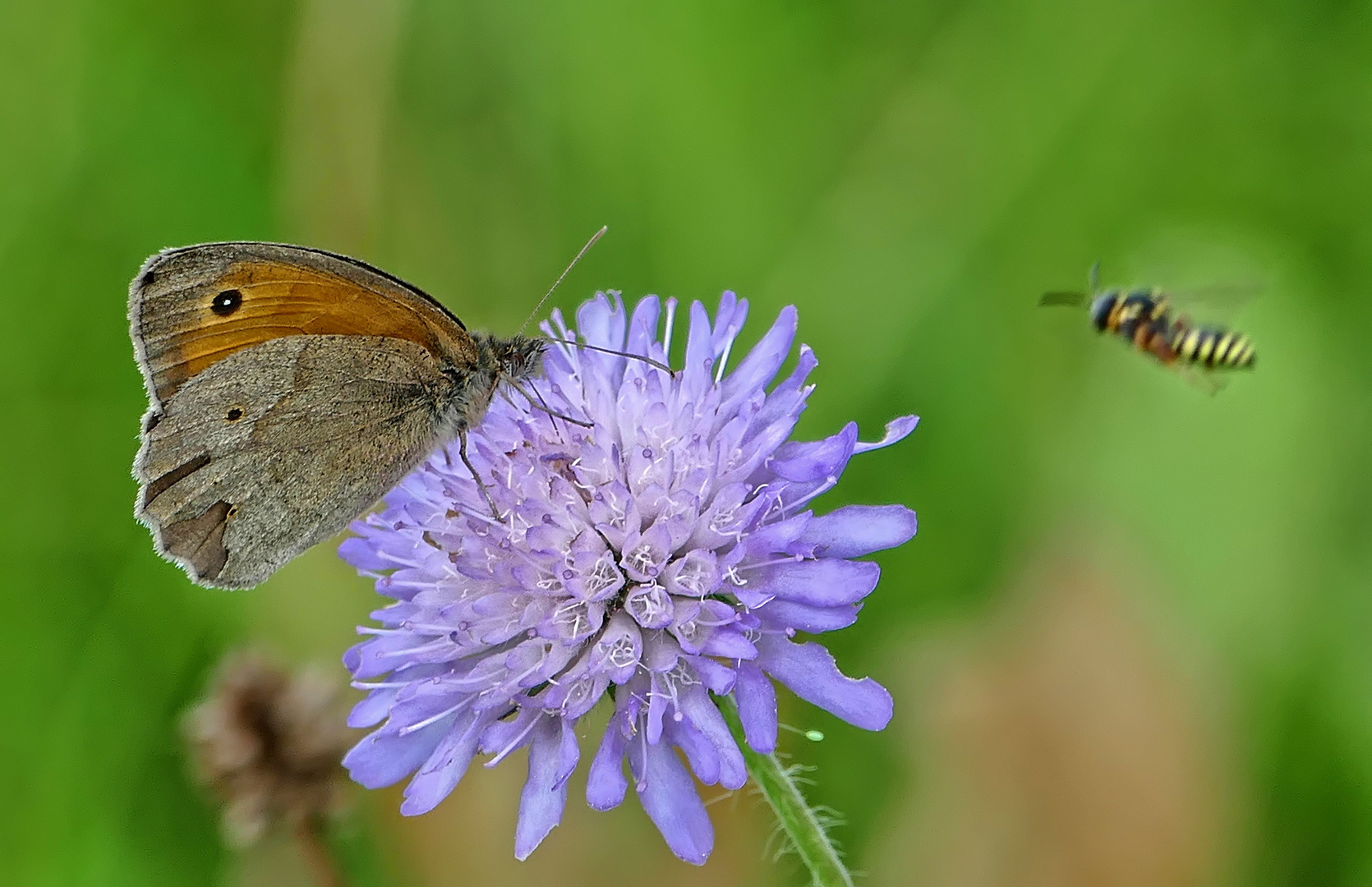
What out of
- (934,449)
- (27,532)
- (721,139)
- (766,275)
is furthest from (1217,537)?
(27,532)

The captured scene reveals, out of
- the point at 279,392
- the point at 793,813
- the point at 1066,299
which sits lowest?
the point at 793,813

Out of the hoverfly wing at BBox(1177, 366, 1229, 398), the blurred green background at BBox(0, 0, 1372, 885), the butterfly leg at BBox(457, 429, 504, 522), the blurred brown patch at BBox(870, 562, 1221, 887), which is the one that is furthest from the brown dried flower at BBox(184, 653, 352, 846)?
the hoverfly wing at BBox(1177, 366, 1229, 398)

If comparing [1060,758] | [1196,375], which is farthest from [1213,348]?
[1060,758]

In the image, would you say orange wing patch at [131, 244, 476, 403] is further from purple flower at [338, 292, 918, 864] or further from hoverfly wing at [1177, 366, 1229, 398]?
hoverfly wing at [1177, 366, 1229, 398]

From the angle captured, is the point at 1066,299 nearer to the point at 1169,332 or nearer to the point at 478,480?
the point at 1169,332

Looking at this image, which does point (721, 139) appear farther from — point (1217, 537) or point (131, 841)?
point (131, 841)

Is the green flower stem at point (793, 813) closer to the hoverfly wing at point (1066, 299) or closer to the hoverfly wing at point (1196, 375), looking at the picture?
the hoverfly wing at point (1196, 375)
